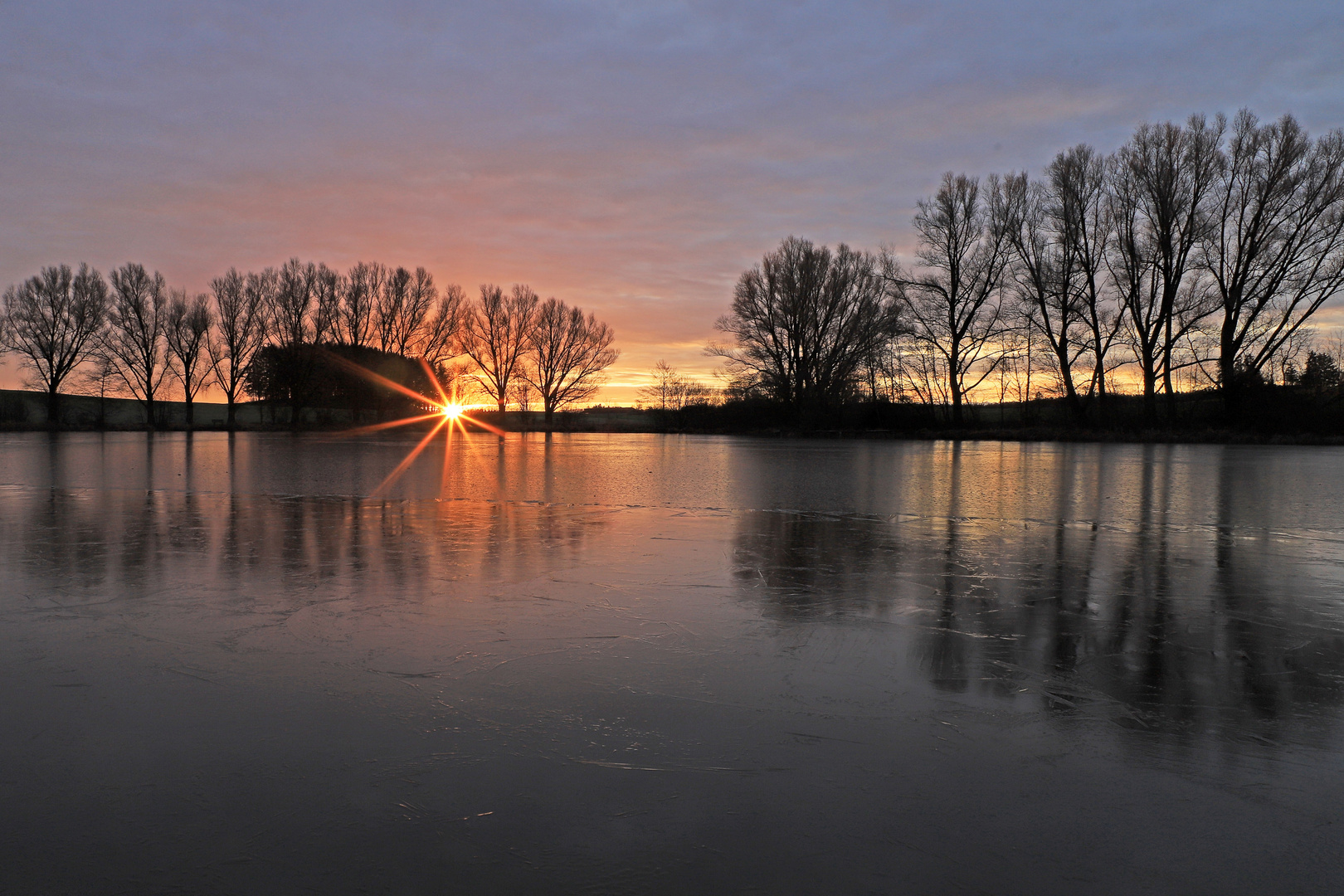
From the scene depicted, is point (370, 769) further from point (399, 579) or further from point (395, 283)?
point (395, 283)

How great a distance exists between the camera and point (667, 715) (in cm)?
290

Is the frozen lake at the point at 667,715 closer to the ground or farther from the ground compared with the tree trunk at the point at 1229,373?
closer to the ground

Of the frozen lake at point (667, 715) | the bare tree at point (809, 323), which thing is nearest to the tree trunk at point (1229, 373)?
the bare tree at point (809, 323)

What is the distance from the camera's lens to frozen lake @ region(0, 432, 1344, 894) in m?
2.02

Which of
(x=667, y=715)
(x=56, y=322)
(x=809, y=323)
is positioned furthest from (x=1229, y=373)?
(x=56, y=322)

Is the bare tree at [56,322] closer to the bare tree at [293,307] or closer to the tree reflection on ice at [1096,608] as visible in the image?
the bare tree at [293,307]

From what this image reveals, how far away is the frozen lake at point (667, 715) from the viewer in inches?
79.7

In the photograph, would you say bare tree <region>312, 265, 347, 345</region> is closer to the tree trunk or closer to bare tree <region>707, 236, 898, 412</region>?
bare tree <region>707, 236, 898, 412</region>

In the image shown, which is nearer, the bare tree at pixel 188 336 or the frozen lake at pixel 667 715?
the frozen lake at pixel 667 715

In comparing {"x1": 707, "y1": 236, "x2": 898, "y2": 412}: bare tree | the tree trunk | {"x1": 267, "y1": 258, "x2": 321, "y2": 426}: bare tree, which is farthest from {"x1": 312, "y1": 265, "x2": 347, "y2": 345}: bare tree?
the tree trunk

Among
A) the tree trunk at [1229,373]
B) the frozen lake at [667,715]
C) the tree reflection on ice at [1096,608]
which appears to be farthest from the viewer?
the tree trunk at [1229,373]

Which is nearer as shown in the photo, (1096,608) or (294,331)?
(1096,608)

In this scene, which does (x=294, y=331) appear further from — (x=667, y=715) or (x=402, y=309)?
(x=667, y=715)

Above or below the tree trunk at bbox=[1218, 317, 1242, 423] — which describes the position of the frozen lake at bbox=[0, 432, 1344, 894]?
below
